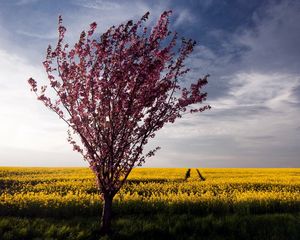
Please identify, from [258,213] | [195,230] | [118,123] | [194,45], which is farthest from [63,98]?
[258,213]

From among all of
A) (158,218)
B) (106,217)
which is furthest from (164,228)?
(106,217)

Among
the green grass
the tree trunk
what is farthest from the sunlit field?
the tree trunk

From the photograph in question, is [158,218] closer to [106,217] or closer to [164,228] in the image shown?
[164,228]

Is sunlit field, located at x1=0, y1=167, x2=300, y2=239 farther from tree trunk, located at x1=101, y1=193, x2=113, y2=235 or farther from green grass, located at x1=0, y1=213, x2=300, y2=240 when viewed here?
tree trunk, located at x1=101, y1=193, x2=113, y2=235

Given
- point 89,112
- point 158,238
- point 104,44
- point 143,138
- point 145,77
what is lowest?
point 158,238

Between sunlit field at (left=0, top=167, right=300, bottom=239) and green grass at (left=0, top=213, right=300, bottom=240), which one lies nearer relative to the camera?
green grass at (left=0, top=213, right=300, bottom=240)

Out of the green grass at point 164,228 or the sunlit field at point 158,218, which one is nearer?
the green grass at point 164,228

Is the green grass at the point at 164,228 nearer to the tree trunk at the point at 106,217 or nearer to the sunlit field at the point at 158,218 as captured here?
the sunlit field at the point at 158,218

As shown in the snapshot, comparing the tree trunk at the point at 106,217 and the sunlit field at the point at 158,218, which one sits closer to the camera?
the tree trunk at the point at 106,217

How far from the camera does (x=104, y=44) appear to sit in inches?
450

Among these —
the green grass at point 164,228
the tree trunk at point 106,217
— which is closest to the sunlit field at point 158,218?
the green grass at point 164,228

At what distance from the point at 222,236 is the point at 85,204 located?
6703 mm

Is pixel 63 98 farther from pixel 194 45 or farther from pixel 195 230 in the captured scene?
pixel 195 230

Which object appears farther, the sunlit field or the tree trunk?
the sunlit field
